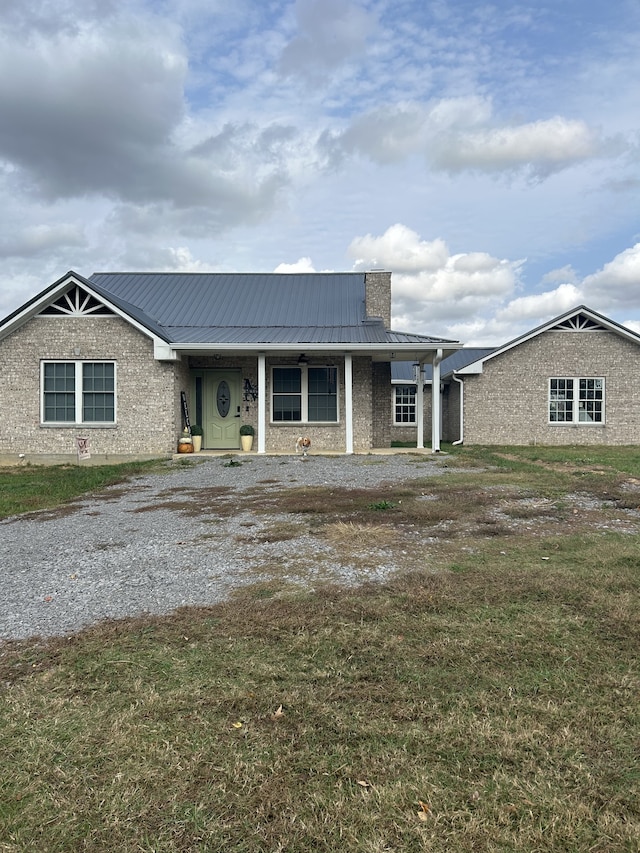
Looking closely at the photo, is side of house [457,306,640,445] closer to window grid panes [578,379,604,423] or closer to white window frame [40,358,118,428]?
window grid panes [578,379,604,423]

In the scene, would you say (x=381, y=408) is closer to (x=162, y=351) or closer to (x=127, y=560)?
(x=162, y=351)

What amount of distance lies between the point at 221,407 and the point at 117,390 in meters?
3.04

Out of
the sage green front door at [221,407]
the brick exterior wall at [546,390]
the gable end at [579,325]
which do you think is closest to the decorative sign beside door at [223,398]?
the sage green front door at [221,407]

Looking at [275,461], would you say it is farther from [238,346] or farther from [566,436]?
[566,436]

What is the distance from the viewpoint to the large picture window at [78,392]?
47.9 feet

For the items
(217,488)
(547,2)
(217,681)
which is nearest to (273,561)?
(217,681)

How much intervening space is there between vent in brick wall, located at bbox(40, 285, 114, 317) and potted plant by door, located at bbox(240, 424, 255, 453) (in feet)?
15.1

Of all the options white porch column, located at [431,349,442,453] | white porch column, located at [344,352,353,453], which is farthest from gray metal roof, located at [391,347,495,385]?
white porch column, located at [344,352,353,453]

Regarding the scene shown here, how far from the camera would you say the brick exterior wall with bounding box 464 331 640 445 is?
19.3 metres

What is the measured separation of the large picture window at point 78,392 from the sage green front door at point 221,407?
9.01 ft

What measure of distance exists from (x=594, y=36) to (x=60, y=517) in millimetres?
12686

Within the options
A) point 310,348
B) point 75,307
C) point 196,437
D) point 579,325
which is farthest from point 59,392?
point 579,325

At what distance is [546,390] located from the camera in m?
19.6

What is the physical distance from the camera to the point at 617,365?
63.5 ft
